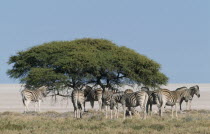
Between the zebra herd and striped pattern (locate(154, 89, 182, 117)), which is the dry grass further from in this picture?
striped pattern (locate(154, 89, 182, 117))

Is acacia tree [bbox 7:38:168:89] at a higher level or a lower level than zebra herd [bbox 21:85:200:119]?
higher

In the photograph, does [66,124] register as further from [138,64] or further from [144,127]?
[138,64]

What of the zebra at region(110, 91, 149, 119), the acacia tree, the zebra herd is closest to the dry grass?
the zebra at region(110, 91, 149, 119)

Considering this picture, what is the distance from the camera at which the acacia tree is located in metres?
34.3

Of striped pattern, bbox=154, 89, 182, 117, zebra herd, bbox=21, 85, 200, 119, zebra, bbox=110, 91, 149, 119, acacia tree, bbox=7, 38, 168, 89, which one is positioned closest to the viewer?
zebra, bbox=110, 91, 149, 119

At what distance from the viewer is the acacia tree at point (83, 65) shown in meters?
34.3

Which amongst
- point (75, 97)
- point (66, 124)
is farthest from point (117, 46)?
point (66, 124)

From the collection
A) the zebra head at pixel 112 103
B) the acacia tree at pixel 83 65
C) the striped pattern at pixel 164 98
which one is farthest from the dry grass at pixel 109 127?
the acacia tree at pixel 83 65

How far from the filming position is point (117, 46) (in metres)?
37.1

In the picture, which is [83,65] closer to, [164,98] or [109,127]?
[164,98]

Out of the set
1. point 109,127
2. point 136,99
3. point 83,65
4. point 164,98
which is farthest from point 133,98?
point 83,65

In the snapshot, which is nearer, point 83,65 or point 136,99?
point 136,99

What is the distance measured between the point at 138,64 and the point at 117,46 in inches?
85.9

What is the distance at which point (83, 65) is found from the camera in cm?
3441
